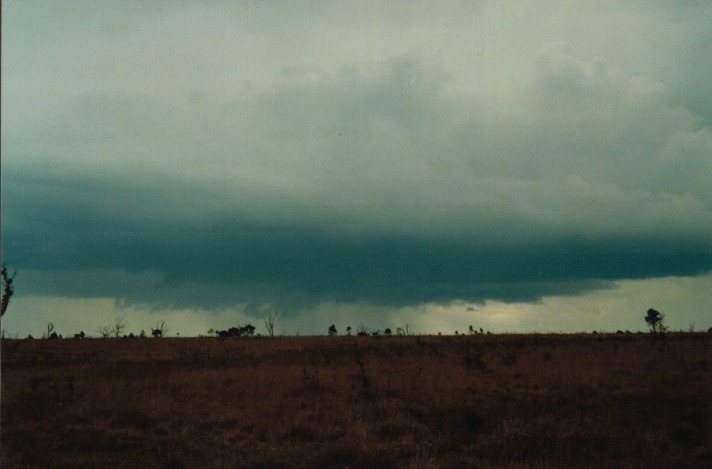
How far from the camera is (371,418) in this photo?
16625mm

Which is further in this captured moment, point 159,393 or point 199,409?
point 159,393

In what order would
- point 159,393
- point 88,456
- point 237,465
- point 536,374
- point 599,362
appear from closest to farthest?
point 237,465
point 88,456
point 159,393
point 536,374
point 599,362

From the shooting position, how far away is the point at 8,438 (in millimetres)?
14398

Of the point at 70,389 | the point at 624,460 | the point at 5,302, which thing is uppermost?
Answer: the point at 5,302

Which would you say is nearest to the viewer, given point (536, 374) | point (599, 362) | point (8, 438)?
point (8, 438)

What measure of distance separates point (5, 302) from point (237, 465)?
40082mm

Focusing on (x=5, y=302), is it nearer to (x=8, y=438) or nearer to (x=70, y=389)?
(x=70, y=389)

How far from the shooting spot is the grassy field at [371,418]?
1262 centimetres

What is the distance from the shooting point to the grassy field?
12625 millimetres

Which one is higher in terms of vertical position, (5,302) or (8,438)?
(5,302)

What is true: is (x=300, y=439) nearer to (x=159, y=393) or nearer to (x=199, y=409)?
(x=199, y=409)

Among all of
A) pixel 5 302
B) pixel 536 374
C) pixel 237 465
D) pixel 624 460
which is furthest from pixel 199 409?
pixel 5 302

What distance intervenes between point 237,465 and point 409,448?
12.2 feet

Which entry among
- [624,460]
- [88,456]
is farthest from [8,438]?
[624,460]
